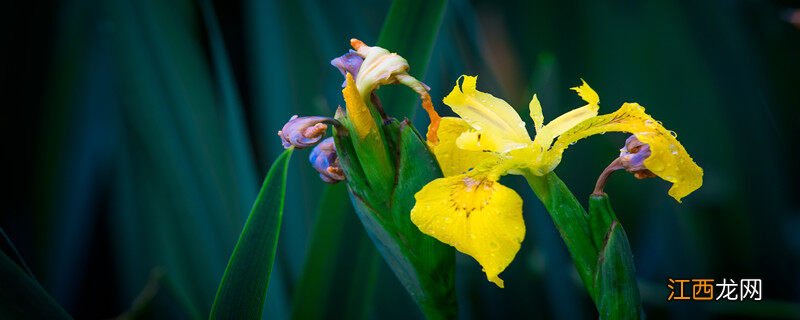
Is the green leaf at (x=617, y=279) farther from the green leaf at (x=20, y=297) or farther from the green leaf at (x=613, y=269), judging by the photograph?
the green leaf at (x=20, y=297)

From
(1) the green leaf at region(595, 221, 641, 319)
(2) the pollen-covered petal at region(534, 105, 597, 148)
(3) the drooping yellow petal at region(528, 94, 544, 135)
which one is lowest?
(1) the green leaf at region(595, 221, 641, 319)

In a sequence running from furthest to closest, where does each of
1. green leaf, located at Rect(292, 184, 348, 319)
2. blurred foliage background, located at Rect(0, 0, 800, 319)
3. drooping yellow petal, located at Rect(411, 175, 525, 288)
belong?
blurred foliage background, located at Rect(0, 0, 800, 319)
green leaf, located at Rect(292, 184, 348, 319)
drooping yellow petal, located at Rect(411, 175, 525, 288)

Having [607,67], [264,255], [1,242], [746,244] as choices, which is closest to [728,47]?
[607,67]

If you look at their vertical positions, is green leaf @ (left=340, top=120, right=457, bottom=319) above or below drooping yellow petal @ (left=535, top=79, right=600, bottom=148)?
below

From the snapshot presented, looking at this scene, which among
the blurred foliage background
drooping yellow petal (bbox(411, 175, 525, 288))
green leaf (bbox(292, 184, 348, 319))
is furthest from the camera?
the blurred foliage background

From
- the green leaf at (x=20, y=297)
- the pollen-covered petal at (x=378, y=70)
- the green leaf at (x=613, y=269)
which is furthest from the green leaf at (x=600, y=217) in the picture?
the green leaf at (x=20, y=297)

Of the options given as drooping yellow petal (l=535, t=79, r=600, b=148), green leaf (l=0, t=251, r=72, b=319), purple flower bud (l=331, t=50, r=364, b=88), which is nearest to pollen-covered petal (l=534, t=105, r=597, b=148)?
drooping yellow petal (l=535, t=79, r=600, b=148)

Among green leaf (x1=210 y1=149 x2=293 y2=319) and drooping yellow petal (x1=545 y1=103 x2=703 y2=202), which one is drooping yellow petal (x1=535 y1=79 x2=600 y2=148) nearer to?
drooping yellow petal (x1=545 y1=103 x2=703 y2=202)
